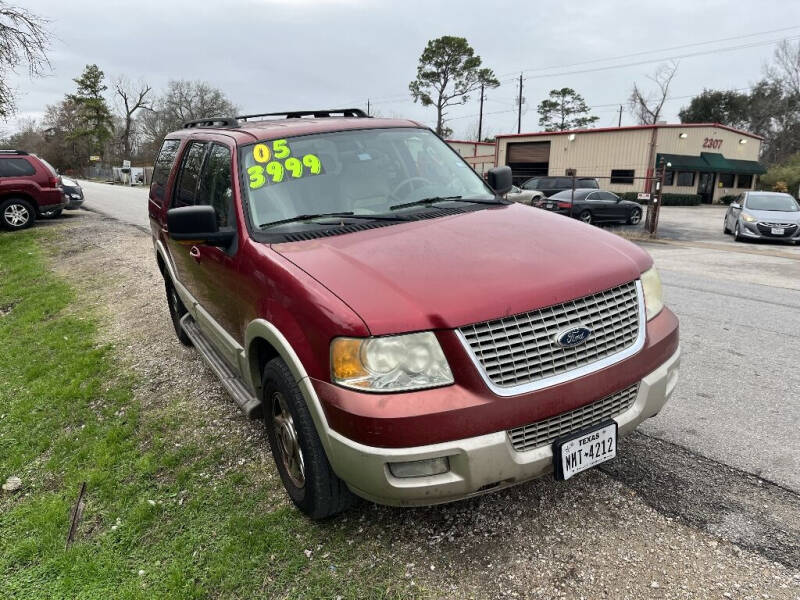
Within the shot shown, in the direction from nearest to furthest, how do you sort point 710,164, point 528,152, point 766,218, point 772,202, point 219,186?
point 219,186 → point 766,218 → point 772,202 → point 710,164 → point 528,152

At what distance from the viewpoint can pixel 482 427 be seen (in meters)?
2.12

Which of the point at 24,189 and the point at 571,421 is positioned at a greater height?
the point at 24,189

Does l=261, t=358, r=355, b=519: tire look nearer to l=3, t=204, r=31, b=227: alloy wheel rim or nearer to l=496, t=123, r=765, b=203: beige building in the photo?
l=3, t=204, r=31, b=227: alloy wheel rim

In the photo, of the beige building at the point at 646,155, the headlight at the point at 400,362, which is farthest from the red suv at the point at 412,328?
the beige building at the point at 646,155

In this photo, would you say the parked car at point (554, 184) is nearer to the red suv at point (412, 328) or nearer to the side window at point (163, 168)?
the side window at point (163, 168)

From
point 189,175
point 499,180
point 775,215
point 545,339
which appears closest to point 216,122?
point 189,175

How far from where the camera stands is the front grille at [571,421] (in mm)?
2235

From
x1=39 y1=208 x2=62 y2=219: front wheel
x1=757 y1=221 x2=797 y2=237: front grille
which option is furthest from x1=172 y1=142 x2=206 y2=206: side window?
x1=757 y1=221 x2=797 y2=237: front grille

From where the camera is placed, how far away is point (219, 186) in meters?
3.56

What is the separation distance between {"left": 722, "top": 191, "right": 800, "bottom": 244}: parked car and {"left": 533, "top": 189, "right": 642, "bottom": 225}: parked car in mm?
3562

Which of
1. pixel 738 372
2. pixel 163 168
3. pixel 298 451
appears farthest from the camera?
pixel 163 168

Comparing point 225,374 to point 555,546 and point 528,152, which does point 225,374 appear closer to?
point 555,546

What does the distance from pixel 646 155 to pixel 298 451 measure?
114ft

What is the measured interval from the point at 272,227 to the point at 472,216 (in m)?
1.11
